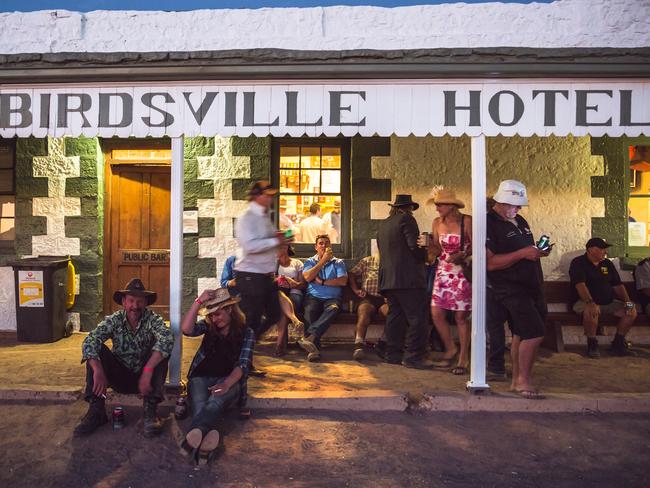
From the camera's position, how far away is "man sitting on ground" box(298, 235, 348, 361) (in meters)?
6.86

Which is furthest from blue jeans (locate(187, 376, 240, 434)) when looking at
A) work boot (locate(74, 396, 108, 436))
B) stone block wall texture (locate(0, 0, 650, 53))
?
stone block wall texture (locate(0, 0, 650, 53))

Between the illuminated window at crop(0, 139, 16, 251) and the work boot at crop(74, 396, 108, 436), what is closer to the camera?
the work boot at crop(74, 396, 108, 436)

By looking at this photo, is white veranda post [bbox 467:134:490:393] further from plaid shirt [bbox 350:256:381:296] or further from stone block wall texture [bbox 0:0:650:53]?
stone block wall texture [bbox 0:0:650:53]

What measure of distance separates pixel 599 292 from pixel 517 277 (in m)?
2.45

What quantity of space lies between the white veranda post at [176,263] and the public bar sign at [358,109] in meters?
0.28

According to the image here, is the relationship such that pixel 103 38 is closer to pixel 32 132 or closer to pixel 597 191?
pixel 32 132

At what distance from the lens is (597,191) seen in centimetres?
755

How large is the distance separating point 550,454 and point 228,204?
16.1ft

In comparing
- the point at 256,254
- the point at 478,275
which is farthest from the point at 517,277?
the point at 256,254

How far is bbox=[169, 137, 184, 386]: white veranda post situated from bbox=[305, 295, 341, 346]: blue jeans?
6.25ft

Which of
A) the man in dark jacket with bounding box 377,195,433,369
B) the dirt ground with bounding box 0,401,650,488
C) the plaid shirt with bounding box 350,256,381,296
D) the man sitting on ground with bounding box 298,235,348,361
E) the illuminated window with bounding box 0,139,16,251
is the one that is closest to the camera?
the dirt ground with bounding box 0,401,650,488

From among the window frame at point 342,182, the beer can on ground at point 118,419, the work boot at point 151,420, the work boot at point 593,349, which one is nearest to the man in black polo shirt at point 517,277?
the work boot at point 593,349

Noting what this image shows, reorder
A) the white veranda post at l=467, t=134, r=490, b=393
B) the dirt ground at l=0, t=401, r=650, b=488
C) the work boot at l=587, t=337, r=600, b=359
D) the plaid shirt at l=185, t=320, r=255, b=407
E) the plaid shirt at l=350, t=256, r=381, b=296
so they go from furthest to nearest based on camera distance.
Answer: the plaid shirt at l=350, t=256, r=381, b=296 → the work boot at l=587, t=337, r=600, b=359 → the white veranda post at l=467, t=134, r=490, b=393 → the plaid shirt at l=185, t=320, r=255, b=407 → the dirt ground at l=0, t=401, r=650, b=488

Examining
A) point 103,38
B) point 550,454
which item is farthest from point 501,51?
point 103,38
